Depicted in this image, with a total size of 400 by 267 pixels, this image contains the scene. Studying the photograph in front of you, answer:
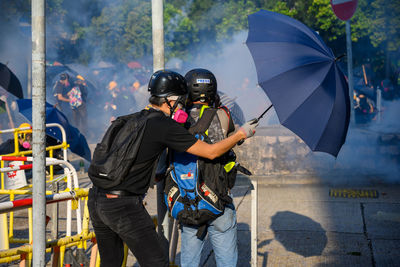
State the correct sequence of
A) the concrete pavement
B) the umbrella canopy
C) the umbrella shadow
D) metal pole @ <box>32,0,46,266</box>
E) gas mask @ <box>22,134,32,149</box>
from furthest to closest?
1. gas mask @ <box>22,134,32,149</box>
2. the umbrella canopy
3. the umbrella shadow
4. the concrete pavement
5. metal pole @ <box>32,0,46,266</box>

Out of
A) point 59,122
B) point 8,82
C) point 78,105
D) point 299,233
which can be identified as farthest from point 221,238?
point 78,105

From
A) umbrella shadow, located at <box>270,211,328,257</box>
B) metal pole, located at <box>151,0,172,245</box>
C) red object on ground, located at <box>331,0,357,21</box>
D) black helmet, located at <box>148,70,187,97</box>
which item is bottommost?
umbrella shadow, located at <box>270,211,328,257</box>

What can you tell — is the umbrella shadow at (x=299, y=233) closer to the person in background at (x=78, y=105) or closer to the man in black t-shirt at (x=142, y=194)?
the man in black t-shirt at (x=142, y=194)

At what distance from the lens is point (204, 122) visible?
3.28 m

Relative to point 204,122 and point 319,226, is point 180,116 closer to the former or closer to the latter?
point 204,122

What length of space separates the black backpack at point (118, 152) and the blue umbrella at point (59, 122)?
538 cm

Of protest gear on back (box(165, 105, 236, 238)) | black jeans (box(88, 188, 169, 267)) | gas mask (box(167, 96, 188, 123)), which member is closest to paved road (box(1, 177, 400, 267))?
protest gear on back (box(165, 105, 236, 238))

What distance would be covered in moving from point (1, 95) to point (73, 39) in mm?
15325

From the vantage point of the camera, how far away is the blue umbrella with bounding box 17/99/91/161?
8234 millimetres

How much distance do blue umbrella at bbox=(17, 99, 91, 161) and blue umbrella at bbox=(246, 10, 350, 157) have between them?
17.3 ft

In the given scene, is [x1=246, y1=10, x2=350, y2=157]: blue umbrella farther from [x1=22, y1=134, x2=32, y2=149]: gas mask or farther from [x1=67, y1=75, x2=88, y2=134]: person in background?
[x1=67, y1=75, x2=88, y2=134]: person in background

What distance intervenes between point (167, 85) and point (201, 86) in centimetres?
33

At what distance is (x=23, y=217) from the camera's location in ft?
23.0

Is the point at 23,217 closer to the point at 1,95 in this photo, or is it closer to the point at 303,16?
the point at 1,95
